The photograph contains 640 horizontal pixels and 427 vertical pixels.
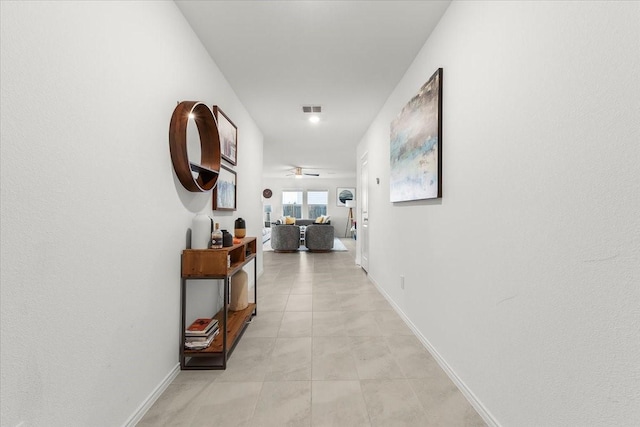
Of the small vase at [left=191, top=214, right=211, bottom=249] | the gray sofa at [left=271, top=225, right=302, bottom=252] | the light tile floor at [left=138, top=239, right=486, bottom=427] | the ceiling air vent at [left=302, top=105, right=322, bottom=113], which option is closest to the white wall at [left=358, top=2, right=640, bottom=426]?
the light tile floor at [left=138, top=239, right=486, bottom=427]

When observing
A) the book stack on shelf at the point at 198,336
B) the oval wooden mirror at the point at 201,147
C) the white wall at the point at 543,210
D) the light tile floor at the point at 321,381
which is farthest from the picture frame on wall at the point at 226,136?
the white wall at the point at 543,210

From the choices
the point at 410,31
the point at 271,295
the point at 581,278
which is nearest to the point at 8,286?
the point at 581,278

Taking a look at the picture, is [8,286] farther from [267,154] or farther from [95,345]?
[267,154]

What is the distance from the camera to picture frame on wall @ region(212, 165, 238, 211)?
261 cm

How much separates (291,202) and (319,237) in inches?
192

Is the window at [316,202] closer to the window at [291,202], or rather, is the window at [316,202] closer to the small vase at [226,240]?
the window at [291,202]

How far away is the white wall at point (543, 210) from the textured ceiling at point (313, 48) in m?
0.45

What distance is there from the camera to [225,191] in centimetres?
286

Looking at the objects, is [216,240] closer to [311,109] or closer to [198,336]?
[198,336]

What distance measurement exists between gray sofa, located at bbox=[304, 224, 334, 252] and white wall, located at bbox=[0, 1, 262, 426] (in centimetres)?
574

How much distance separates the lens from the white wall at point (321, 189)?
12086mm

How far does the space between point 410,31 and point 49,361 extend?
9.02 feet

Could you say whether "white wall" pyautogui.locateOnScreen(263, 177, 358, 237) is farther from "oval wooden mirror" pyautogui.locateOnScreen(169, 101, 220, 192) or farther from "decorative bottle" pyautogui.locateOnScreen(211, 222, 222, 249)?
"decorative bottle" pyautogui.locateOnScreen(211, 222, 222, 249)

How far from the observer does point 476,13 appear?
162cm
